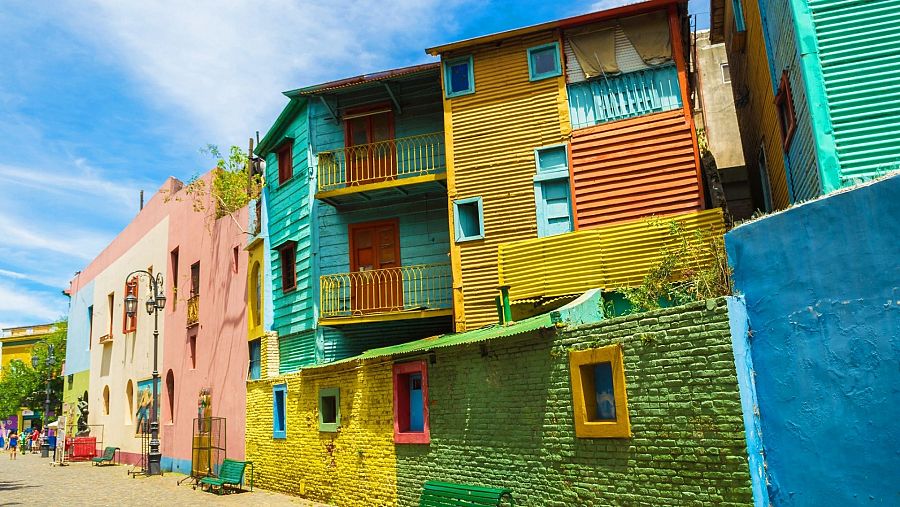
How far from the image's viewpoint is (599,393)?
8.65m

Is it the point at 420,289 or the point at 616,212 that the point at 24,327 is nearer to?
the point at 420,289

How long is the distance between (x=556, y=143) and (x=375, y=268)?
552 cm

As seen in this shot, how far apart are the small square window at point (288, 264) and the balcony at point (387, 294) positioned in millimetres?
1718

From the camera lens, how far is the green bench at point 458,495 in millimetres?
9516

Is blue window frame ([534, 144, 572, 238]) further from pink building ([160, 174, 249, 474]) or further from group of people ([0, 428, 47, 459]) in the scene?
group of people ([0, 428, 47, 459])

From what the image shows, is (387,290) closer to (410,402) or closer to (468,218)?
(468,218)

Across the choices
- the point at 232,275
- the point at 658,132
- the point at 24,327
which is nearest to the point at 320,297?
the point at 232,275

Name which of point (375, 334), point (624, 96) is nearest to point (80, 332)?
point (375, 334)

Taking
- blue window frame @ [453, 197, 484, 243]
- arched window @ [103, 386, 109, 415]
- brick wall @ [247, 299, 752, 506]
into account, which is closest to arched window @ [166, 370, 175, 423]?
arched window @ [103, 386, 109, 415]

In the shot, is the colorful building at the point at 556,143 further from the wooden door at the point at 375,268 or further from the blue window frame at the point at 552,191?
the wooden door at the point at 375,268

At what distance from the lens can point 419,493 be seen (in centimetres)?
1156

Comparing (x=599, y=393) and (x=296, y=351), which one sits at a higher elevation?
(x=296, y=351)

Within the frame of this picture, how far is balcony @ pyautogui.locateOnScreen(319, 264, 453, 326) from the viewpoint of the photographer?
16.2 metres

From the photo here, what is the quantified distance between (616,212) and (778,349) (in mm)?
7166
